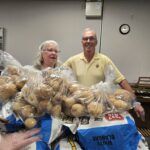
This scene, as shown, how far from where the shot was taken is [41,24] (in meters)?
4.66

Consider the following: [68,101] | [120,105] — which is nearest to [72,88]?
[68,101]

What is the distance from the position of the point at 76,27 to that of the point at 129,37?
999mm

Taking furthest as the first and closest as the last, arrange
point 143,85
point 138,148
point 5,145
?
1. point 143,85
2. point 138,148
3. point 5,145

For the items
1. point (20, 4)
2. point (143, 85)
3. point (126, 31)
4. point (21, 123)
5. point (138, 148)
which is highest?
point (20, 4)

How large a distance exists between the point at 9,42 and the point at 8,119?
4078mm

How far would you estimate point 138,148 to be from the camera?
1021 millimetres

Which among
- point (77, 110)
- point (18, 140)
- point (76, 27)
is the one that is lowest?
point (18, 140)

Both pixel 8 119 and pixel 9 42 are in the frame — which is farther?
pixel 9 42

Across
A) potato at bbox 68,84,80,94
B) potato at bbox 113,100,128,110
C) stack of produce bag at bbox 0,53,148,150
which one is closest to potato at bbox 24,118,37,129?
stack of produce bag at bbox 0,53,148,150

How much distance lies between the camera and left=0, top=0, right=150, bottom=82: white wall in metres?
4.45

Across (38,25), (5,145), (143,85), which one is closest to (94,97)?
(5,145)

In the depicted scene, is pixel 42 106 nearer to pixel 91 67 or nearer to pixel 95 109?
pixel 95 109

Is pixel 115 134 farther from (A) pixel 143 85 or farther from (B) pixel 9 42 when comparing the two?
(B) pixel 9 42

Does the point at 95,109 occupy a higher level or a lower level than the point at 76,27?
lower
